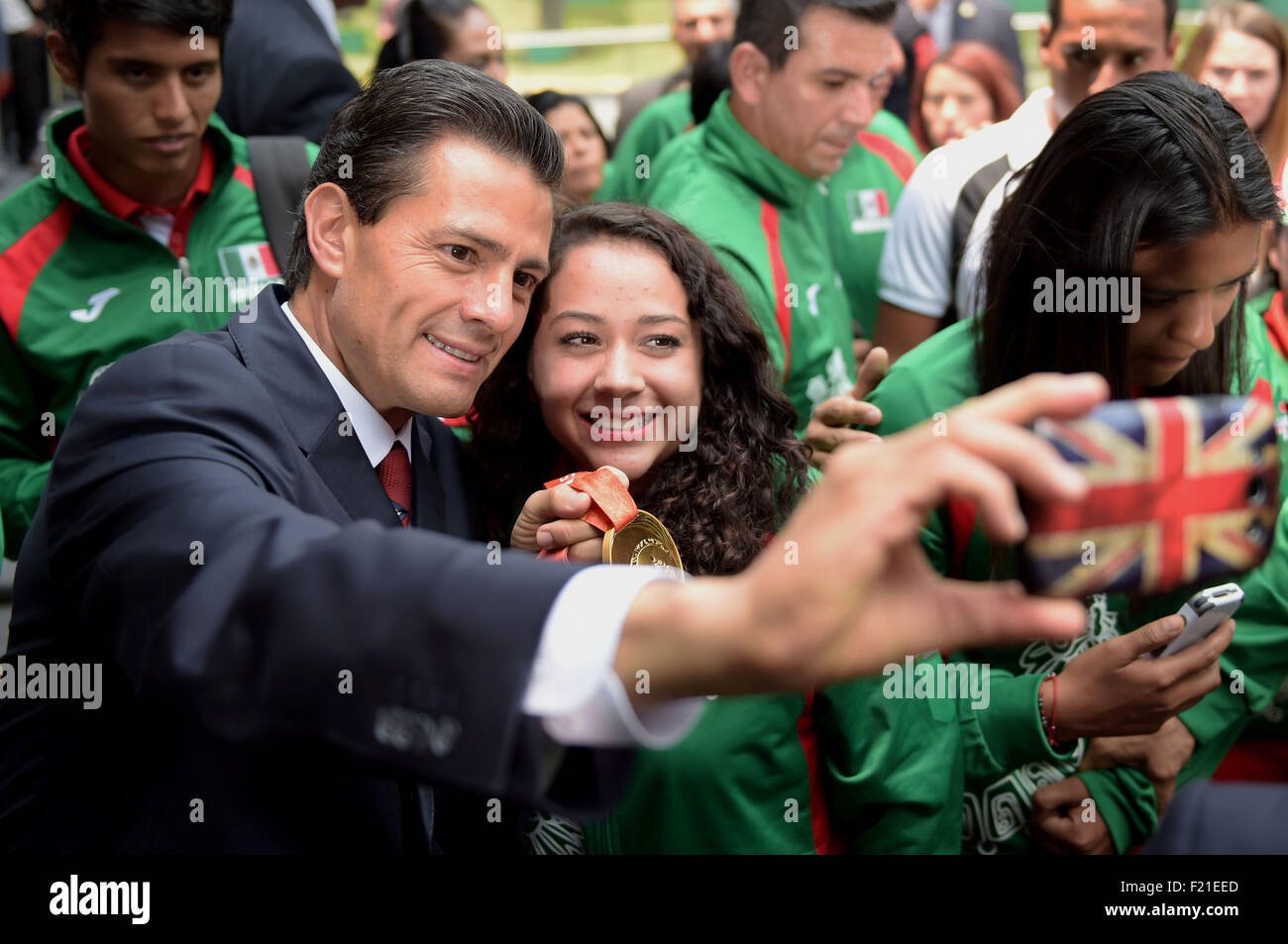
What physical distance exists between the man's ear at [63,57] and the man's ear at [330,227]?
129cm

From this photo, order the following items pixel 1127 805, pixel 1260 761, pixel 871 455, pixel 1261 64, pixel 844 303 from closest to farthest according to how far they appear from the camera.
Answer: pixel 871 455 → pixel 1127 805 → pixel 1260 761 → pixel 844 303 → pixel 1261 64

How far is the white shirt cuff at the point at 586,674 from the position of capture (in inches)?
38.9

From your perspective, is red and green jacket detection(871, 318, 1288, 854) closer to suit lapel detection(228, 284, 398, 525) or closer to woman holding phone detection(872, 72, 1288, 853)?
woman holding phone detection(872, 72, 1288, 853)

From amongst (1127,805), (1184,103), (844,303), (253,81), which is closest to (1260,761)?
(1127,805)

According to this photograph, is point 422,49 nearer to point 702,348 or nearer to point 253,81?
point 253,81

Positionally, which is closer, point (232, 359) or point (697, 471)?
point (232, 359)

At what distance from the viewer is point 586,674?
38.9 inches

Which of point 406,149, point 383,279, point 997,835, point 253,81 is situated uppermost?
point 253,81

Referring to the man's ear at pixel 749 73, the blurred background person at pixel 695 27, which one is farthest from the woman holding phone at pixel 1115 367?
the blurred background person at pixel 695 27

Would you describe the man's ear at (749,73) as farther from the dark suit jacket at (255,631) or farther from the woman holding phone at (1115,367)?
the dark suit jacket at (255,631)

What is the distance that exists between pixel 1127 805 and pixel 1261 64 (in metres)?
2.95

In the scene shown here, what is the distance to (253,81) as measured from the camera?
3.46 meters

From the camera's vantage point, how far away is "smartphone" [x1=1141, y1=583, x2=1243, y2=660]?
194 centimetres

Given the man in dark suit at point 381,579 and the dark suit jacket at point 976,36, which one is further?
the dark suit jacket at point 976,36
